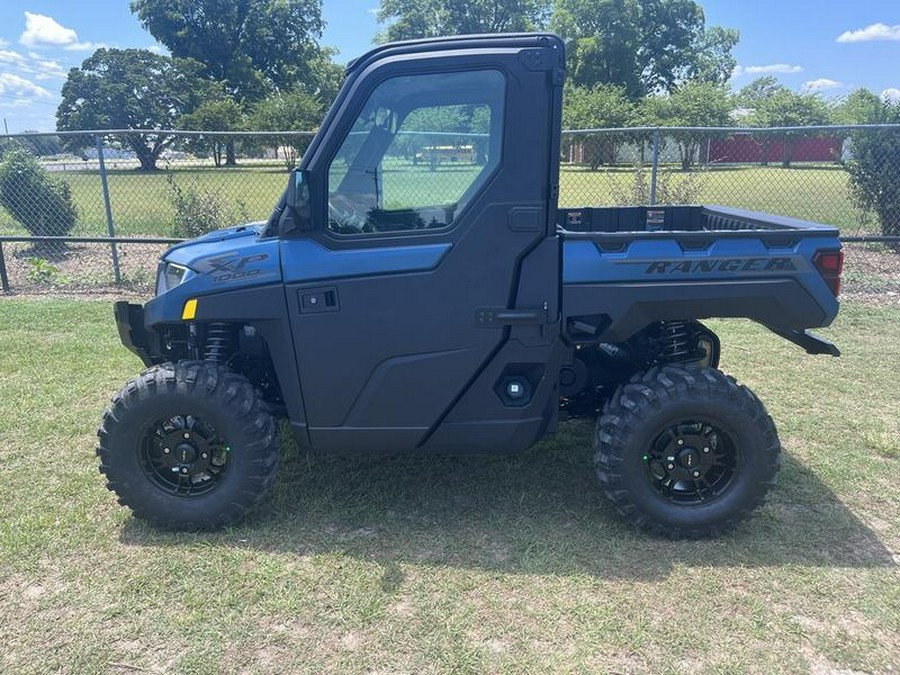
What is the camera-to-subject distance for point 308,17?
69.3 meters

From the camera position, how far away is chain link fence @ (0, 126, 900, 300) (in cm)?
923

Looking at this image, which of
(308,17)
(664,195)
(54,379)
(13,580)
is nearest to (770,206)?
(664,195)

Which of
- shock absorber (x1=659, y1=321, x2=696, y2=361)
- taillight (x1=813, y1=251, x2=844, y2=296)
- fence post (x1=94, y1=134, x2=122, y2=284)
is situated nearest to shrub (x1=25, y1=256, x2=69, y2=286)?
fence post (x1=94, y1=134, x2=122, y2=284)

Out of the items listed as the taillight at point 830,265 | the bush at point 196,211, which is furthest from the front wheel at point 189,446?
the bush at point 196,211

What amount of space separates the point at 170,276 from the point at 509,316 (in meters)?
1.76

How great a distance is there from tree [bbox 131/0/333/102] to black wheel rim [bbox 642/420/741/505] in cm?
6283

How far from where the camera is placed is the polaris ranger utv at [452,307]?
3.14 m

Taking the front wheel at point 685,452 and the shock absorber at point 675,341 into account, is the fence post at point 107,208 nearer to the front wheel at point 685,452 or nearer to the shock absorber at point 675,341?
the shock absorber at point 675,341

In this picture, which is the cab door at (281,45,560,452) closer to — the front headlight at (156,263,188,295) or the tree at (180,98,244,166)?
the front headlight at (156,263,188,295)

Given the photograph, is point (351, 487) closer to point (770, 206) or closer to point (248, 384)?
point (248, 384)

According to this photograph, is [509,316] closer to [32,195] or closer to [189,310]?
[189,310]

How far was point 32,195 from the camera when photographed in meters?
10.5

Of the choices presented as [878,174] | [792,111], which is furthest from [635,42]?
[878,174]

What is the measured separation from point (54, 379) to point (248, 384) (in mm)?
3172
